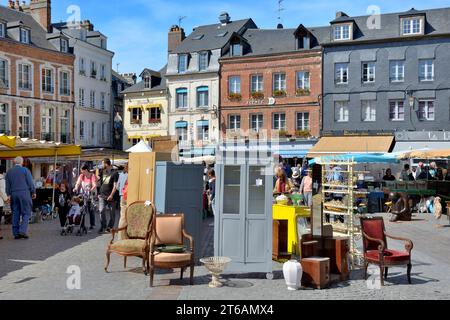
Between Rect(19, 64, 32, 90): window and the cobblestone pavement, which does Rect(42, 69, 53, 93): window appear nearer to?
Rect(19, 64, 32, 90): window

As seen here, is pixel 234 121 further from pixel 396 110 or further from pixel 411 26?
pixel 411 26

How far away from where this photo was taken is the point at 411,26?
3039cm

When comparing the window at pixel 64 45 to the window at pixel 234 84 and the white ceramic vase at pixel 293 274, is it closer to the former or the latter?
the window at pixel 234 84

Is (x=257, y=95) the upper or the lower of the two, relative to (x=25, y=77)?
lower

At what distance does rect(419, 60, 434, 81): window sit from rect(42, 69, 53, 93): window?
24.9 meters

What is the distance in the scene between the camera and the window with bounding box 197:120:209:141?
3609 centimetres

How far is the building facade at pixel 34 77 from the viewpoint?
109ft

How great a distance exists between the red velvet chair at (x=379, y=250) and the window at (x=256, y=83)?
26617mm

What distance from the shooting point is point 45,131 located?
35.8 meters

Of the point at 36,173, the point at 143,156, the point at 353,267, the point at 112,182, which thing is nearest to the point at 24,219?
the point at 112,182

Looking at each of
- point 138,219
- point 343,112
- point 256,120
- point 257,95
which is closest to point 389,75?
point 343,112

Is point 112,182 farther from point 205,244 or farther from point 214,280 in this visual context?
point 214,280

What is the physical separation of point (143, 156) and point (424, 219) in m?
10.7

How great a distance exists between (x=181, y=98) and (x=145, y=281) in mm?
30698
